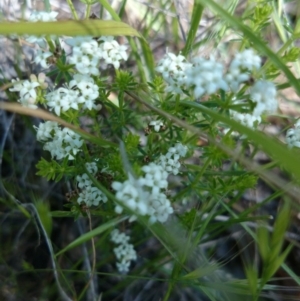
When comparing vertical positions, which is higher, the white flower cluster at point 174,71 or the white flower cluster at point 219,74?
the white flower cluster at point 174,71

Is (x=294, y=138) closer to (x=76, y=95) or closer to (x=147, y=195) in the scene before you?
(x=147, y=195)

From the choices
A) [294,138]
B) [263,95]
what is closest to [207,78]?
[263,95]

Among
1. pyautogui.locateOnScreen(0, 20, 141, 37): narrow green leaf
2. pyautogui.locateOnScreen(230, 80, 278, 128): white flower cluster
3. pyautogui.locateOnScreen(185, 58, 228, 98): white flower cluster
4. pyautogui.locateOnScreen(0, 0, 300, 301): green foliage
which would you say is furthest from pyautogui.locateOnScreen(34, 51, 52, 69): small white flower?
pyautogui.locateOnScreen(230, 80, 278, 128): white flower cluster

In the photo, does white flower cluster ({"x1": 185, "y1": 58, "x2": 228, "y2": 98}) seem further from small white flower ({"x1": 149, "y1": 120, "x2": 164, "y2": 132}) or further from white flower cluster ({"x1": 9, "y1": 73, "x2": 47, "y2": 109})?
white flower cluster ({"x1": 9, "y1": 73, "x2": 47, "y2": 109})

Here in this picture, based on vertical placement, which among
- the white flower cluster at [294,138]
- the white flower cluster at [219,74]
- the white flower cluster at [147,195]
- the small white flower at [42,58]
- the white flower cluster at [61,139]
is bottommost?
the white flower cluster at [147,195]

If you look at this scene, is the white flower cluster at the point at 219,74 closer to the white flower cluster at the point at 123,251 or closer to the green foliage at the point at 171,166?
the green foliage at the point at 171,166

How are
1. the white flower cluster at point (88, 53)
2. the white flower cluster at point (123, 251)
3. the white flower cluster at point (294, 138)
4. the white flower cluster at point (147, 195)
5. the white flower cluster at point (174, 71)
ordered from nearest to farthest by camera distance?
the white flower cluster at point (147, 195), the white flower cluster at point (88, 53), the white flower cluster at point (174, 71), the white flower cluster at point (294, 138), the white flower cluster at point (123, 251)

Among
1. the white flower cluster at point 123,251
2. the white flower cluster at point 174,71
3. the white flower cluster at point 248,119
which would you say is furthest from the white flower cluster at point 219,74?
the white flower cluster at point 123,251
